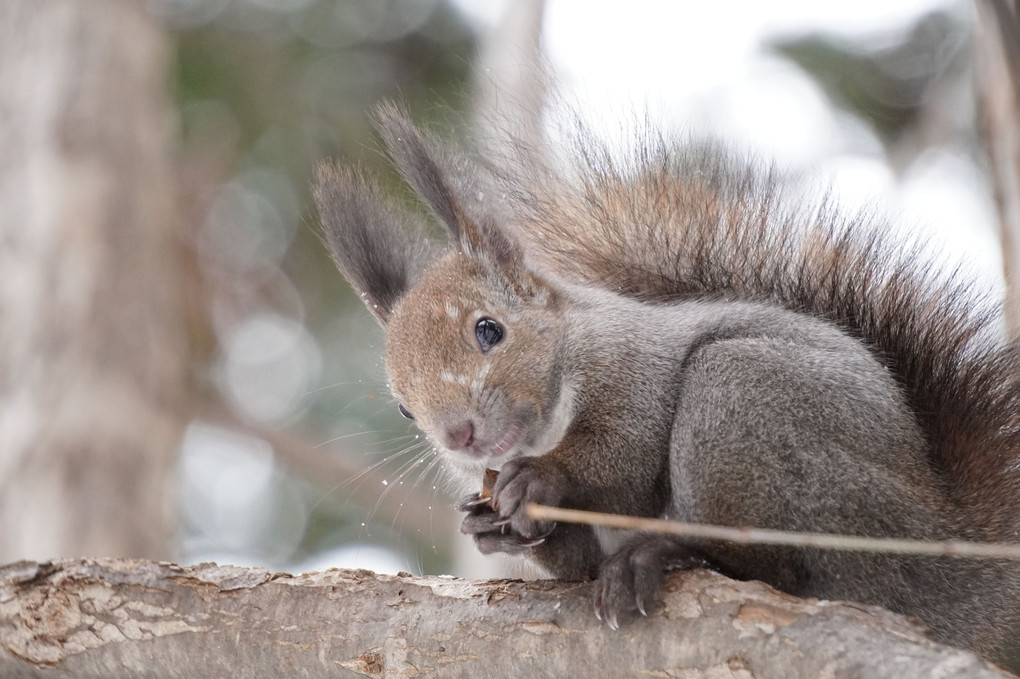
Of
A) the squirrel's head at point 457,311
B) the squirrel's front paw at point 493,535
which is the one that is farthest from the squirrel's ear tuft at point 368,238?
the squirrel's front paw at point 493,535

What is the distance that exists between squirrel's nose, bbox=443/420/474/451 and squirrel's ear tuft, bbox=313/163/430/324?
0.56m

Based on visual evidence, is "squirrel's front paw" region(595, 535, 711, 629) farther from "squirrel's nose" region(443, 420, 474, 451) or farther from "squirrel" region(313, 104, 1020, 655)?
"squirrel's nose" region(443, 420, 474, 451)

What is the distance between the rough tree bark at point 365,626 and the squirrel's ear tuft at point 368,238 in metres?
0.84

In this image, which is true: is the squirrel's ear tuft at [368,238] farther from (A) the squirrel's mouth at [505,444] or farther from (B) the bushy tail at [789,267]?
(A) the squirrel's mouth at [505,444]

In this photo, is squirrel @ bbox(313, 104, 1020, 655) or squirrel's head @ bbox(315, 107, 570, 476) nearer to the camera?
squirrel @ bbox(313, 104, 1020, 655)

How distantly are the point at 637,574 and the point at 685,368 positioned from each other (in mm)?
555

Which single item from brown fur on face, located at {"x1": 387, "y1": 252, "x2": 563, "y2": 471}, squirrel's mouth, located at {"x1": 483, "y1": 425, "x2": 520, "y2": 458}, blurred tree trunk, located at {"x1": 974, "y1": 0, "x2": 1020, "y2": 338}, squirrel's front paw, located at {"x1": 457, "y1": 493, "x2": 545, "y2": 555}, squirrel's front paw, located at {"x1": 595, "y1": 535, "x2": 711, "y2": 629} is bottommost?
squirrel's front paw, located at {"x1": 595, "y1": 535, "x2": 711, "y2": 629}

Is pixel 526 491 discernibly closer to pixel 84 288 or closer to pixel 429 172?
pixel 429 172

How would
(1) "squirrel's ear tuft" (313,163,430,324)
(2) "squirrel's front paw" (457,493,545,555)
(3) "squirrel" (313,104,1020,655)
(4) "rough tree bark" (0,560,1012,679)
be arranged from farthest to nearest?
1. (1) "squirrel's ear tuft" (313,163,430,324)
2. (2) "squirrel's front paw" (457,493,545,555)
3. (3) "squirrel" (313,104,1020,655)
4. (4) "rough tree bark" (0,560,1012,679)

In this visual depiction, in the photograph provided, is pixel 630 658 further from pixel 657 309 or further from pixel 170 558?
pixel 170 558

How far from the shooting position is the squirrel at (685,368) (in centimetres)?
189

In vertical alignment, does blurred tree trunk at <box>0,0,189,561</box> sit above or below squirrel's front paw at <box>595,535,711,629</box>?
above

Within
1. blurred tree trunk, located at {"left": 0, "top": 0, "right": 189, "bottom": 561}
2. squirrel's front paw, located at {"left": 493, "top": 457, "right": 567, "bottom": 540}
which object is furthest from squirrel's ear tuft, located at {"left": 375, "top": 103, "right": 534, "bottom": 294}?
blurred tree trunk, located at {"left": 0, "top": 0, "right": 189, "bottom": 561}

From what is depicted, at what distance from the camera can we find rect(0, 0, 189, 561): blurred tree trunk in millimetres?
3928
